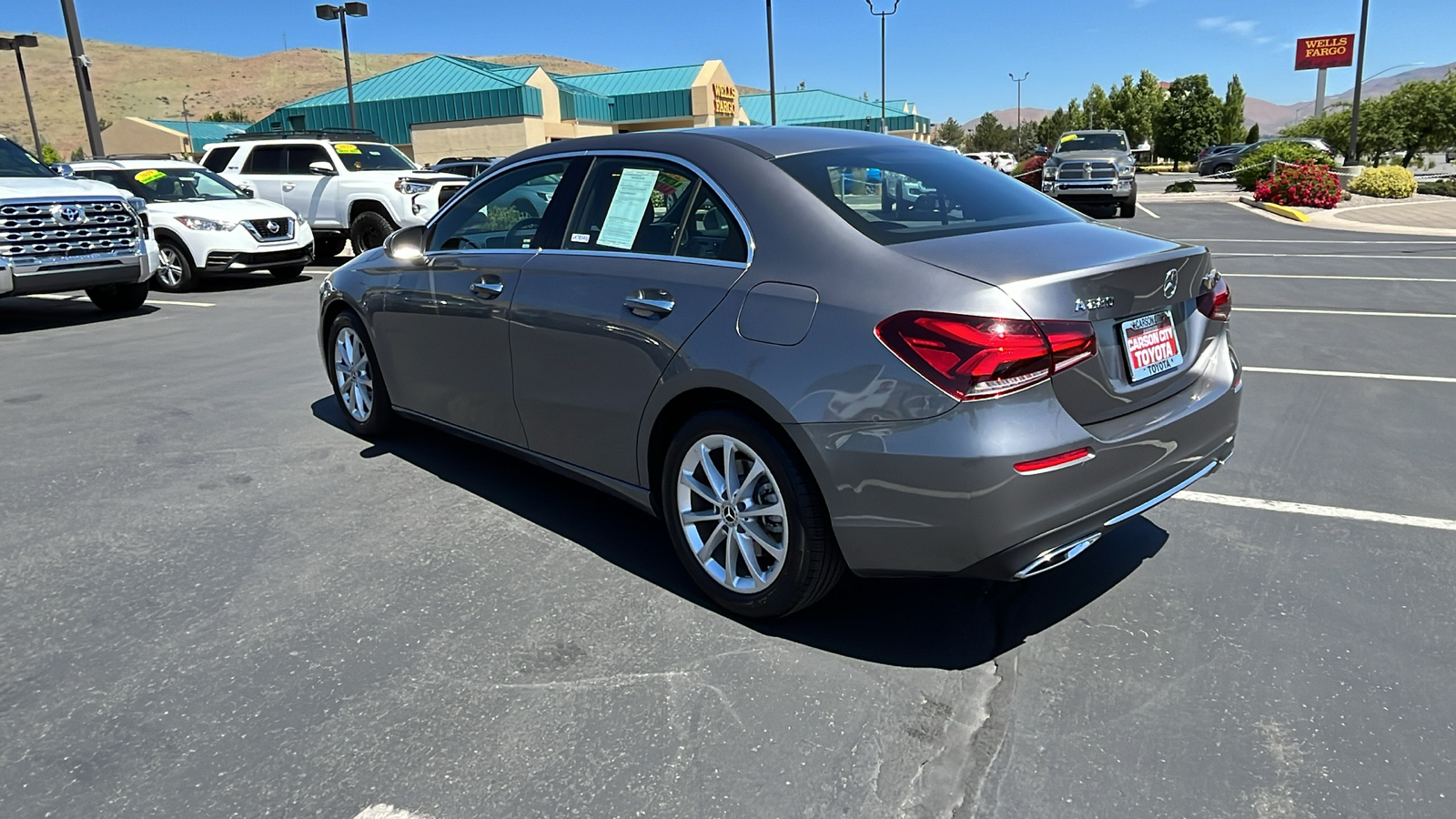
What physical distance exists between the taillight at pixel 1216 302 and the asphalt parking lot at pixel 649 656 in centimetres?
95

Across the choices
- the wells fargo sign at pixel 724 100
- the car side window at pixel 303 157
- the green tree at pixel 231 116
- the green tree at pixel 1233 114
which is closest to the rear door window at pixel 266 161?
the car side window at pixel 303 157

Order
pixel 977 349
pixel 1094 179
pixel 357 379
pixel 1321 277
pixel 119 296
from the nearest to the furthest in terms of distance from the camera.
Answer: pixel 977 349, pixel 357 379, pixel 119 296, pixel 1321 277, pixel 1094 179

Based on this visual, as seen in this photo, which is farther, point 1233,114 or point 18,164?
→ point 1233,114

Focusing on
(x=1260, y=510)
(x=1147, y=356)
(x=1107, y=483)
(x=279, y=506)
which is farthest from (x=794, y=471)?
(x=279, y=506)

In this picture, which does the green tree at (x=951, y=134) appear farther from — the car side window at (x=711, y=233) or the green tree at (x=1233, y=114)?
the car side window at (x=711, y=233)

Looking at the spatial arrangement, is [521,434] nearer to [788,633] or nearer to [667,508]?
[667,508]

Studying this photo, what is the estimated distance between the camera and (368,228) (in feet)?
49.5

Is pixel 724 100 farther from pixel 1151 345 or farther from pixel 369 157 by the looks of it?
pixel 1151 345

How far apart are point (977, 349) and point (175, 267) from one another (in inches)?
501

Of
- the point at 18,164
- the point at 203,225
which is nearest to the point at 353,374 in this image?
the point at 18,164

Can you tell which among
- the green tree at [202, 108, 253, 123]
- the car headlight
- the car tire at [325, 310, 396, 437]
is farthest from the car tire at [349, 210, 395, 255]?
the green tree at [202, 108, 253, 123]

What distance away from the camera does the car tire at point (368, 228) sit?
1495 centimetres

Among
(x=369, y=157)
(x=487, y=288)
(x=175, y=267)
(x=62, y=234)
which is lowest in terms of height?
(x=175, y=267)

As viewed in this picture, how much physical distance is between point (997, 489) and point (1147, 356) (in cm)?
79
